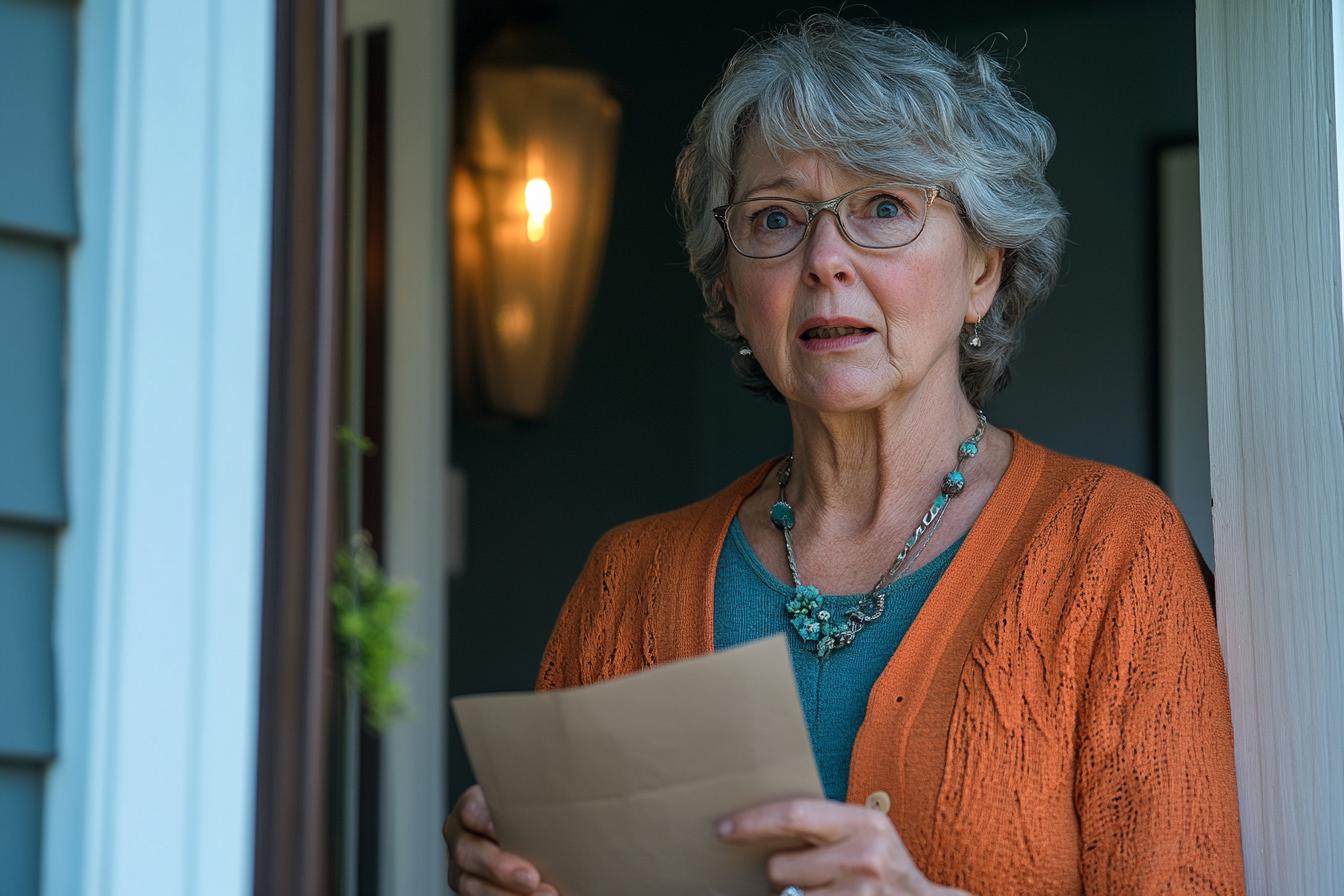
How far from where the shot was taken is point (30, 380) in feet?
3.10

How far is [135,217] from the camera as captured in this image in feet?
3.10

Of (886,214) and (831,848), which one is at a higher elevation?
(886,214)

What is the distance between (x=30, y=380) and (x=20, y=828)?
365mm

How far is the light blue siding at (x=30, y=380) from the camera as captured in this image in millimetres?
932

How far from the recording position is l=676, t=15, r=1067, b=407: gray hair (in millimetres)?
1580

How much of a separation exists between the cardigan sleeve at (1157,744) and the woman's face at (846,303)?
1.32 ft

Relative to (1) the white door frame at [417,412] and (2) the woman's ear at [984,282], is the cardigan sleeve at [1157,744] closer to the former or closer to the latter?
(2) the woman's ear at [984,282]

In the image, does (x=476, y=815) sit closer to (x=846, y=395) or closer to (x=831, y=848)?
(x=831, y=848)

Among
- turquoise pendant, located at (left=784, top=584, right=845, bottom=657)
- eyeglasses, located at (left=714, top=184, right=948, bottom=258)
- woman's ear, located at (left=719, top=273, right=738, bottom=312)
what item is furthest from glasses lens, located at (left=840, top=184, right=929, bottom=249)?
turquoise pendant, located at (left=784, top=584, right=845, bottom=657)

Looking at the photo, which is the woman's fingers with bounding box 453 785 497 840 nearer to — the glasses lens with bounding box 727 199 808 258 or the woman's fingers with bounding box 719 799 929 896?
the woman's fingers with bounding box 719 799 929 896

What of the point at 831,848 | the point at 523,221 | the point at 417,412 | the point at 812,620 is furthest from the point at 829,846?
the point at 523,221

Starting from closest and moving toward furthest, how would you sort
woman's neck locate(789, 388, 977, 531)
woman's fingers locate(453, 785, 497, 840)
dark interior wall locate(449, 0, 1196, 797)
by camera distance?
woman's fingers locate(453, 785, 497, 840) < woman's neck locate(789, 388, 977, 531) < dark interior wall locate(449, 0, 1196, 797)

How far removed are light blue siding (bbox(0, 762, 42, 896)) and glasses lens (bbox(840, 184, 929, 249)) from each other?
115cm

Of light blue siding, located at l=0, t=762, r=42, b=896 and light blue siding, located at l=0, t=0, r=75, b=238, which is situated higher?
light blue siding, located at l=0, t=0, r=75, b=238
